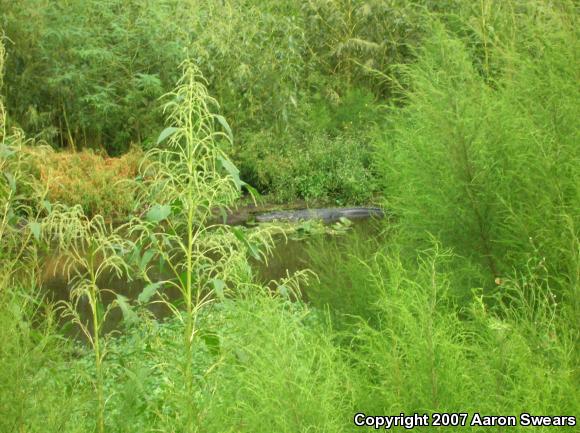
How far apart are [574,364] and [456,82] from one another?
166 cm

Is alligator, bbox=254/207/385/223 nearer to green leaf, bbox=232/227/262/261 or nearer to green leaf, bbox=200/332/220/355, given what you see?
green leaf, bbox=232/227/262/261

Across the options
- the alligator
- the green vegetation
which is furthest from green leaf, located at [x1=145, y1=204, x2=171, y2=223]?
the alligator

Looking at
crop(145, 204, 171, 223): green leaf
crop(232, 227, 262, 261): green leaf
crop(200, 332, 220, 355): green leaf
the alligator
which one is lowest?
the alligator

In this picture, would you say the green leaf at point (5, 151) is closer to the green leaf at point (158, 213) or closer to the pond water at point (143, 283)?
the green leaf at point (158, 213)

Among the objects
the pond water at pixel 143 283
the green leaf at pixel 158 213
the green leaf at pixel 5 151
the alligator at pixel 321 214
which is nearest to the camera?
the green leaf at pixel 158 213

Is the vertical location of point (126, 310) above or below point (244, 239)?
below

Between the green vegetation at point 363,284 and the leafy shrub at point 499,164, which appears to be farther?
the leafy shrub at point 499,164

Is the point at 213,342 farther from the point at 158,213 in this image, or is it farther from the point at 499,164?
the point at 499,164

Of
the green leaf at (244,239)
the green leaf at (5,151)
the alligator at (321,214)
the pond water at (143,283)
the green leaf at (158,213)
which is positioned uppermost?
the green leaf at (5,151)

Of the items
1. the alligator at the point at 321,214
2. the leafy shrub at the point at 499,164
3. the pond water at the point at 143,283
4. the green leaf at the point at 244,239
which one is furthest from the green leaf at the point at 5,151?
the alligator at the point at 321,214

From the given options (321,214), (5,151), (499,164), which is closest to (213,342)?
(5,151)

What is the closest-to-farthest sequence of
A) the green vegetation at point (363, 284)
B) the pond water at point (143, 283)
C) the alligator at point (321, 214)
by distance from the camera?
the green vegetation at point (363, 284), the pond water at point (143, 283), the alligator at point (321, 214)

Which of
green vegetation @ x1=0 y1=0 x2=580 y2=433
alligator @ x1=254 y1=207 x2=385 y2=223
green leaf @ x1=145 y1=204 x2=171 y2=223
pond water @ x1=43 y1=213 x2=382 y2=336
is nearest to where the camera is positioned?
green vegetation @ x1=0 y1=0 x2=580 y2=433

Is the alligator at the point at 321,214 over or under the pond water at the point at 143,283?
under
